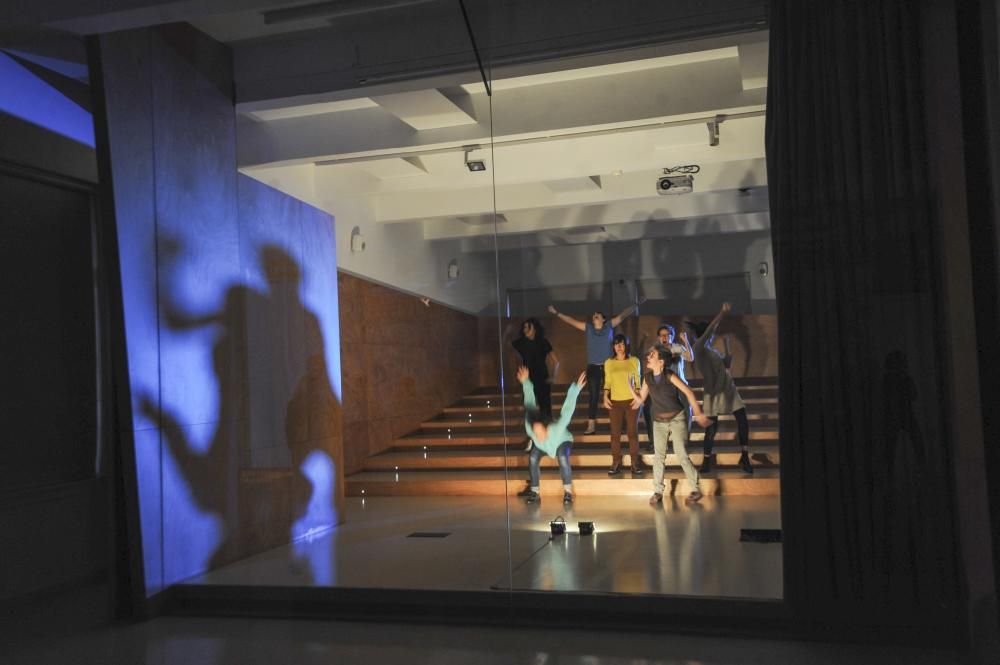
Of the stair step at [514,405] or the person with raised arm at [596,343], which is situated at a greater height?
the person with raised arm at [596,343]

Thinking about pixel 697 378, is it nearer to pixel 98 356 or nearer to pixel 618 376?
pixel 618 376

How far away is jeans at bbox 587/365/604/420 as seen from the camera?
4.30m

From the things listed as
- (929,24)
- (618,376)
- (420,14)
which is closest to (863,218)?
(929,24)

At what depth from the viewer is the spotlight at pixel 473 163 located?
5.08 m

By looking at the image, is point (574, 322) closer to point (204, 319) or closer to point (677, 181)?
point (677, 181)

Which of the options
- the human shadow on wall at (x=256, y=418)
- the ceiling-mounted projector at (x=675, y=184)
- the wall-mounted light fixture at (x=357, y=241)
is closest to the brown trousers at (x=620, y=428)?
the ceiling-mounted projector at (x=675, y=184)

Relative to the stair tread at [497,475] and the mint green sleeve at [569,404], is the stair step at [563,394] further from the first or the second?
the stair tread at [497,475]

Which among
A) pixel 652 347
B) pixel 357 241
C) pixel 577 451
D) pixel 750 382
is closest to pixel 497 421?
pixel 577 451

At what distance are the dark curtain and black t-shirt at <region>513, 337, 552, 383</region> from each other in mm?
1143

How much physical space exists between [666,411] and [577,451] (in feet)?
1.57

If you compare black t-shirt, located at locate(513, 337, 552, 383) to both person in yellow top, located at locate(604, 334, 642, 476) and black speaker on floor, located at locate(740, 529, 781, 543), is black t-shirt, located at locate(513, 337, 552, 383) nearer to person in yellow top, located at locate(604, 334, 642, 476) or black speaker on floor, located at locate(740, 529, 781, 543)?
person in yellow top, located at locate(604, 334, 642, 476)

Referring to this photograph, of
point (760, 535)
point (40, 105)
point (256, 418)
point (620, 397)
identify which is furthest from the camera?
point (256, 418)

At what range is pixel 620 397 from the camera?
4234 mm

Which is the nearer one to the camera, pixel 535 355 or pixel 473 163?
pixel 535 355
